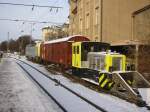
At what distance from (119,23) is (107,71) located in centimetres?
2122

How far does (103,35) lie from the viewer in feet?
144

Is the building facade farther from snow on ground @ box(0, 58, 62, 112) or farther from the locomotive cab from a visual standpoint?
snow on ground @ box(0, 58, 62, 112)

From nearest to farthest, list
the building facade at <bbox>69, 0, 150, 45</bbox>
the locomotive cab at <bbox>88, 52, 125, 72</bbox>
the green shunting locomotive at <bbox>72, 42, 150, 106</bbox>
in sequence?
the green shunting locomotive at <bbox>72, 42, 150, 106</bbox> < the locomotive cab at <bbox>88, 52, 125, 72</bbox> < the building facade at <bbox>69, 0, 150, 45</bbox>

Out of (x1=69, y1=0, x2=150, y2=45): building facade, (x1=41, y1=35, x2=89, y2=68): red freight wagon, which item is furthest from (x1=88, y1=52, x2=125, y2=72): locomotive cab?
(x1=69, y1=0, x2=150, y2=45): building facade

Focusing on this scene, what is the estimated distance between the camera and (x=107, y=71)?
73.8 ft

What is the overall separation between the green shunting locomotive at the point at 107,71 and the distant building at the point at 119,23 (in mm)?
3327

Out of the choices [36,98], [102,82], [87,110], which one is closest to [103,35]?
[102,82]

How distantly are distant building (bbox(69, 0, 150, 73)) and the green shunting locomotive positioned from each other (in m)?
3.33

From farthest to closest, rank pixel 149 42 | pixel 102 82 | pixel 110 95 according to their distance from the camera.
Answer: pixel 149 42 → pixel 102 82 → pixel 110 95

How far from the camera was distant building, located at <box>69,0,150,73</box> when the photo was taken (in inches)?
1169

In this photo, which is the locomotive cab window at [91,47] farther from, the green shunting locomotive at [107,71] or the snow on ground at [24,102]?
the snow on ground at [24,102]

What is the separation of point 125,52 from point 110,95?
47.8 ft

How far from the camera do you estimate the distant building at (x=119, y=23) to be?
97.4 ft

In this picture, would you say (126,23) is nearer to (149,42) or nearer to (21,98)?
(149,42)
